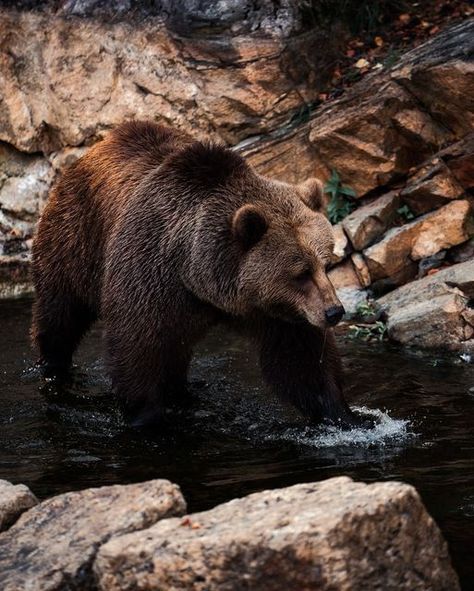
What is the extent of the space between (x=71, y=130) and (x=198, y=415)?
5.73m

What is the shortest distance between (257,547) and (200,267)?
10.6 feet

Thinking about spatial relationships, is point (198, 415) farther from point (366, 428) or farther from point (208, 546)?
point (208, 546)

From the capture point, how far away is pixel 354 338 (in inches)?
378

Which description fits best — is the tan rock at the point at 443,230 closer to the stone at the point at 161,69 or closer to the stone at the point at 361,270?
the stone at the point at 361,270

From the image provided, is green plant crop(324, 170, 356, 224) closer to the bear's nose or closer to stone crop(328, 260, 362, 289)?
stone crop(328, 260, 362, 289)

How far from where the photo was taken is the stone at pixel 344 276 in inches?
411

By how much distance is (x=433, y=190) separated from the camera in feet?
33.9

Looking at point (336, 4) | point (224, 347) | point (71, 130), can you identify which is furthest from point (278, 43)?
point (224, 347)

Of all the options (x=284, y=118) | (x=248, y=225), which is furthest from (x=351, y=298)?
(x=248, y=225)

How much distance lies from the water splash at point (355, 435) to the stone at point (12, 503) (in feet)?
7.94

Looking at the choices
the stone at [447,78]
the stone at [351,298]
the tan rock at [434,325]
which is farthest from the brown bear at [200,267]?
the stone at [447,78]

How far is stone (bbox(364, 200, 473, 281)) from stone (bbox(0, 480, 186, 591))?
5.88m

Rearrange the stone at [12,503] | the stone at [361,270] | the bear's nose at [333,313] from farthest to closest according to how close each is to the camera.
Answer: the stone at [361,270]
the bear's nose at [333,313]
the stone at [12,503]

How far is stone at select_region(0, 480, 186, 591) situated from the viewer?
4.26 meters
